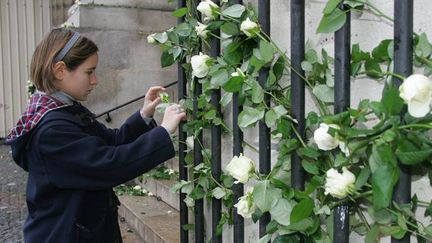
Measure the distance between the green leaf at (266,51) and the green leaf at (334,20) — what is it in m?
0.25

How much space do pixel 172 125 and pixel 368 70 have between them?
99cm

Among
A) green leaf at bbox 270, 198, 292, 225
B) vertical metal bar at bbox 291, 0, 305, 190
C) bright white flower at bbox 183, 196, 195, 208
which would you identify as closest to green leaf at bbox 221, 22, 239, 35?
vertical metal bar at bbox 291, 0, 305, 190

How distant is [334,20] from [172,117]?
0.99 meters

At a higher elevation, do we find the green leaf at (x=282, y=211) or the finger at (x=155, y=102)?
the finger at (x=155, y=102)

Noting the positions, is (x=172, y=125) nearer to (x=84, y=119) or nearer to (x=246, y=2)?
(x=84, y=119)

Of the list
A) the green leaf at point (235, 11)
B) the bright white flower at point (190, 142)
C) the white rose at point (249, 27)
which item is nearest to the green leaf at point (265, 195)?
the white rose at point (249, 27)

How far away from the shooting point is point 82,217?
2.03 m

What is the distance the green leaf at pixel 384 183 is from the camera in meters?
1.03

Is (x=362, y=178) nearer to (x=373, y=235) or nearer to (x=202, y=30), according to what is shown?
(x=373, y=235)

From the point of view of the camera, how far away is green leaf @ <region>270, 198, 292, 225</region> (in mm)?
1352

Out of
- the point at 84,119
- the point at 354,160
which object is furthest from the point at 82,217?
the point at 354,160

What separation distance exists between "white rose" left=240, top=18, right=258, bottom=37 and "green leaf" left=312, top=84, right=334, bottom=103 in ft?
0.88

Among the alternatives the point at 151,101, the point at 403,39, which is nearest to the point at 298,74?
the point at 403,39

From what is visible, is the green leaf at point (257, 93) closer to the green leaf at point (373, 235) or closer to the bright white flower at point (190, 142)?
the green leaf at point (373, 235)
